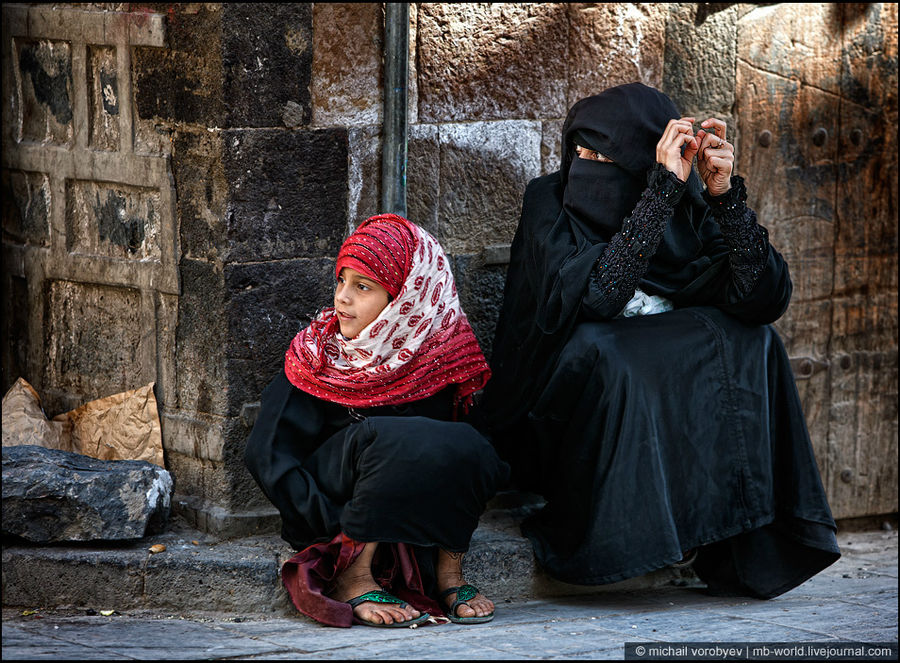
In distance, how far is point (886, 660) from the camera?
3686 mm

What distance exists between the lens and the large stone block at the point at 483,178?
473 cm

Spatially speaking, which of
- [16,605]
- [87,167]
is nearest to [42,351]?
[87,167]

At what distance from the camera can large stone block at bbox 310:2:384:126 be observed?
4.36m

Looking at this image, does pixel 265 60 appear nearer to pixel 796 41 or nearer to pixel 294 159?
pixel 294 159

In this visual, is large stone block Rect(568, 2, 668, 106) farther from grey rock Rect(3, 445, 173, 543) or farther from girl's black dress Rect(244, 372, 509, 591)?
grey rock Rect(3, 445, 173, 543)

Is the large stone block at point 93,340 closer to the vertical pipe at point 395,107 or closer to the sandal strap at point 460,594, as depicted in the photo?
the vertical pipe at point 395,107

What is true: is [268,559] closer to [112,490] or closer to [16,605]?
[112,490]

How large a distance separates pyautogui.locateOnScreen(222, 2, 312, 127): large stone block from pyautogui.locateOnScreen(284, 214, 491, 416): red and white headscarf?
520 mm

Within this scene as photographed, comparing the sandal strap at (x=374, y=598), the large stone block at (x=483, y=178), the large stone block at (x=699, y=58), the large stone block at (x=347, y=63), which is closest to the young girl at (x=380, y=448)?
the sandal strap at (x=374, y=598)

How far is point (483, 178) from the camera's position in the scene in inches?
189

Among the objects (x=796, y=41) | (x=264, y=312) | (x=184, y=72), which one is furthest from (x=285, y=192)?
(x=796, y=41)

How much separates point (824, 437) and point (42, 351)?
10.5 ft

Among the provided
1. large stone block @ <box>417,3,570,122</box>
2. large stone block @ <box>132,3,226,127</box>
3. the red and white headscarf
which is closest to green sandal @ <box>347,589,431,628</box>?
the red and white headscarf

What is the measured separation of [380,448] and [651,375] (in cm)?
88
